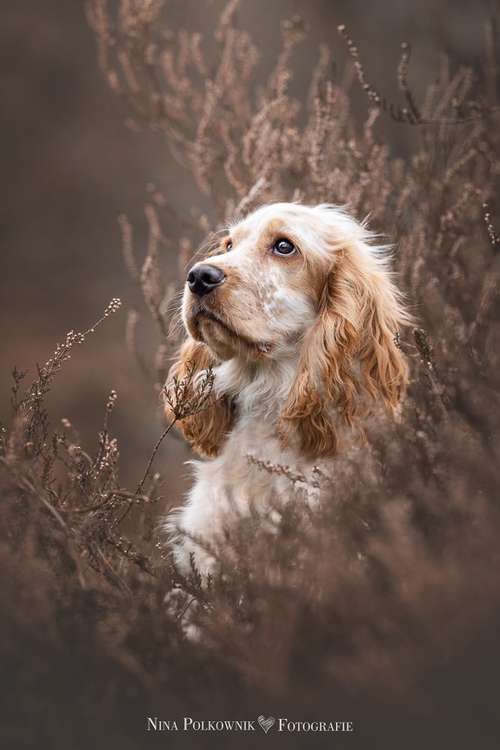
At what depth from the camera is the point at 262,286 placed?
10.7 ft

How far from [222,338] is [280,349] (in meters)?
0.26

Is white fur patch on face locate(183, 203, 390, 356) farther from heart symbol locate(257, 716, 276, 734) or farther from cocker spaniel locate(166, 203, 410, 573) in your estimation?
heart symbol locate(257, 716, 276, 734)

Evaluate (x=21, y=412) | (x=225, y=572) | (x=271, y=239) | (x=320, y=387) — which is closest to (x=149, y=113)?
(x=271, y=239)

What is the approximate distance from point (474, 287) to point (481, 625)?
1.87m

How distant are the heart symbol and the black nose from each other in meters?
1.50

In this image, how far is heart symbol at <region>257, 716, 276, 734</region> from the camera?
1982 mm

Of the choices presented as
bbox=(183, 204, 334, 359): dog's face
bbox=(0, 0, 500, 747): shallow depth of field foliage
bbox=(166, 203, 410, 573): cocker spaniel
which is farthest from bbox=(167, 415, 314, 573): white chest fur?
bbox=(183, 204, 334, 359): dog's face

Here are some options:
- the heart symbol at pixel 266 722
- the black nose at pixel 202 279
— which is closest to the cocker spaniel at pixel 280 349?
the black nose at pixel 202 279

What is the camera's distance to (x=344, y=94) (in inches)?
184

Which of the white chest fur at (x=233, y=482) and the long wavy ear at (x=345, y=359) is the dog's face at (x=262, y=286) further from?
the white chest fur at (x=233, y=482)

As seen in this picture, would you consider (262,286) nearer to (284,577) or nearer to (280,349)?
(280,349)

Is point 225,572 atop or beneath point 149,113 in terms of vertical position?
beneath

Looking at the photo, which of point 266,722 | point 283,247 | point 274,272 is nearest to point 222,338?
point 274,272

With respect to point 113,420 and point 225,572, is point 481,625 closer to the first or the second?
point 225,572
